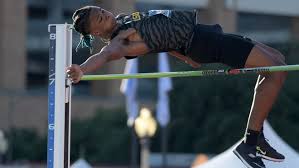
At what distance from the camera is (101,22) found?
5508 mm

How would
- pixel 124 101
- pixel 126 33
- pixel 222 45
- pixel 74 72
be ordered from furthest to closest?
pixel 124 101 → pixel 222 45 → pixel 126 33 → pixel 74 72

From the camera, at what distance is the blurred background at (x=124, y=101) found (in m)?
32.3

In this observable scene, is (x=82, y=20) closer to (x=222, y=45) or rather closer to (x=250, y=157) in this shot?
(x=222, y=45)

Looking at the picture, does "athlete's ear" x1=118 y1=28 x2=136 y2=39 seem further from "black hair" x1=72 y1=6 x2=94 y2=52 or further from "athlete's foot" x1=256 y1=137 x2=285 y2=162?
"athlete's foot" x1=256 y1=137 x2=285 y2=162

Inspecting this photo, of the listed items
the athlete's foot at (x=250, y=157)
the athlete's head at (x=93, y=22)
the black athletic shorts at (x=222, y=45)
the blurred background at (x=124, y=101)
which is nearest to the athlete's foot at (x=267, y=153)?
the athlete's foot at (x=250, y=157)

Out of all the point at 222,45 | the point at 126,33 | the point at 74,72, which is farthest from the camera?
the point at 222,45

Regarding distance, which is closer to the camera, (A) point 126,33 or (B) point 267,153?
(A) point 126,33

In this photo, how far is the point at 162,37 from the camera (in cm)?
550

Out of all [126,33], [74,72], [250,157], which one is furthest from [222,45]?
[74,72]

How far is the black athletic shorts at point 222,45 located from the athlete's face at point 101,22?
0.53 m

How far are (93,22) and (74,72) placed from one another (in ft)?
1.64

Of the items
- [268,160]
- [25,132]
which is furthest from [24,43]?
[268,160]

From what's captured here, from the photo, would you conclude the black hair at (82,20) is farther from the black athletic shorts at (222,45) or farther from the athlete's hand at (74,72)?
the black athletic shorts at (222,45)

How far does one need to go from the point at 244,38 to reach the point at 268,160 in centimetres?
84
